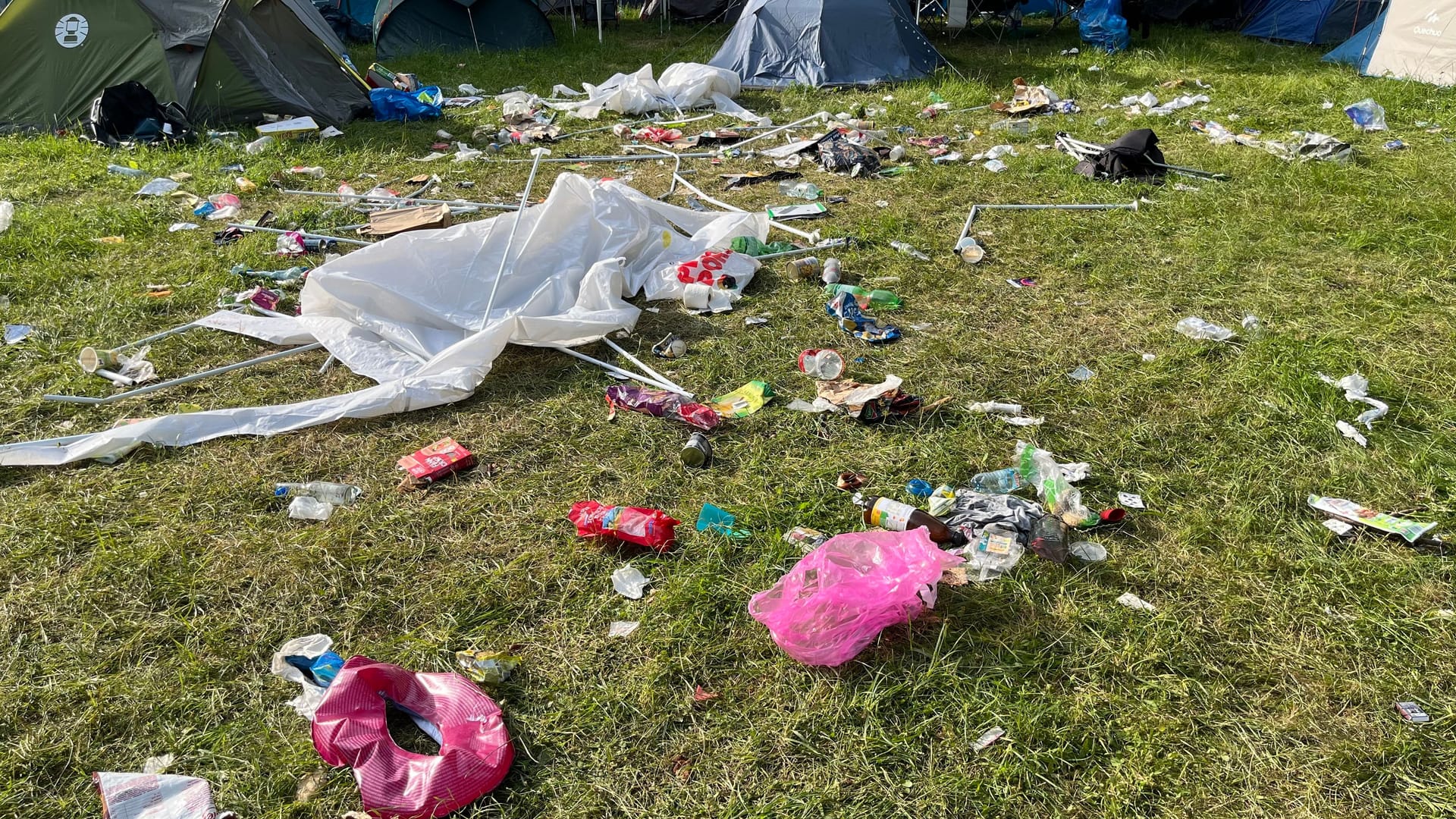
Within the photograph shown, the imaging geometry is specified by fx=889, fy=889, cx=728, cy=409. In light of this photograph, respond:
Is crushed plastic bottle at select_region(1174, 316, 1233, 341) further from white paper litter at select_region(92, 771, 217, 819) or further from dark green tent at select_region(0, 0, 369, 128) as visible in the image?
dark green tent at select_region(0, 0, 369, 128)

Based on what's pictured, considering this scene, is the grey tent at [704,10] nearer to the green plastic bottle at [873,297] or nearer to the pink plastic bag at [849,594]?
the green plastic bottle at [873,297]

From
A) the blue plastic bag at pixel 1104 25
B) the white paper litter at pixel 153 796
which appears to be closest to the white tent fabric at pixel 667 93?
the blue plastic bag at pixel 1104 25

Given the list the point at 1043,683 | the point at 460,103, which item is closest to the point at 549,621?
the point at 1043,683

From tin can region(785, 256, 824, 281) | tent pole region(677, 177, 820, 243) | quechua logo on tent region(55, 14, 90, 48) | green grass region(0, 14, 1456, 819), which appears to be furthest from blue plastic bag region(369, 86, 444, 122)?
tin can region(785, 256, 824, 281)

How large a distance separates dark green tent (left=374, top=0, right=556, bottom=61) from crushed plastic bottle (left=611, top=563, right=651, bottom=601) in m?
10.3

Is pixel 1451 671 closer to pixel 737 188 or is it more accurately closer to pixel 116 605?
pixel 116 605

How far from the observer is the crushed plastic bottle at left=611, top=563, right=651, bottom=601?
260 centimetres

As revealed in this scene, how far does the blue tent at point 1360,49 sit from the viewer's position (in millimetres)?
8742

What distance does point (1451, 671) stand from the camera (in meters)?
2.27

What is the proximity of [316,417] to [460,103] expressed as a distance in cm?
616

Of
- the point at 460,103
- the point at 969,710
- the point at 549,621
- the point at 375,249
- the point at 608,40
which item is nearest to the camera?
the point at 969,710

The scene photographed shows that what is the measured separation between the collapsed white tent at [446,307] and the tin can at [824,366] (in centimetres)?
85

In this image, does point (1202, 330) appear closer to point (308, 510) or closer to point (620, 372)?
point (620, 372)

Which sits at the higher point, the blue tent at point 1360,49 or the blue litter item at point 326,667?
the blue tent at point 1360,49
